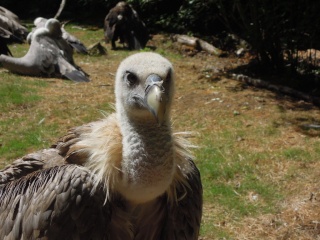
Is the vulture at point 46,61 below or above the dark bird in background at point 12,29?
below

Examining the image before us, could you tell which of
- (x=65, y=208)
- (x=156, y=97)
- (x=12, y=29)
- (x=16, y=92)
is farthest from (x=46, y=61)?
(x=156, y=97)

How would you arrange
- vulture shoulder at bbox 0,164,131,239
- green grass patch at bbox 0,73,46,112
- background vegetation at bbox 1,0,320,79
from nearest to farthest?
vulture shoulder at bbox 0,164,131,239 < green grass patch at bbox 0,73,46,112 < background vegetation at bbox 1,0,320,79

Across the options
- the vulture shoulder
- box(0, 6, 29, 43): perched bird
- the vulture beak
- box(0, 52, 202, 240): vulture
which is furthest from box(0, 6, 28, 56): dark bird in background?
the vulture beak

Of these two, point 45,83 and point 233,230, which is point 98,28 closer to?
point 45,83

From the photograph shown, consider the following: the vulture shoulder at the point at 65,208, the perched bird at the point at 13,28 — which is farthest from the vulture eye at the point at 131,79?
the perched bird at the point at 13,28

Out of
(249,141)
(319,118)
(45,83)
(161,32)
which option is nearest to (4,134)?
(45,83)

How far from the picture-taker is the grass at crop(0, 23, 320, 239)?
16.1 ft

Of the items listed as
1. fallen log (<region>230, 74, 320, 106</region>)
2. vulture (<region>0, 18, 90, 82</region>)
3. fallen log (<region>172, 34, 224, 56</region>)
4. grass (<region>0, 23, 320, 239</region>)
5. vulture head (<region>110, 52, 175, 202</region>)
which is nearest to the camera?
vulture head (<region>110, 52, 175, 202</region>)

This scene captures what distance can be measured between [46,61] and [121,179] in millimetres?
7136

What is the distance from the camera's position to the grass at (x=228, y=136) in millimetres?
4918

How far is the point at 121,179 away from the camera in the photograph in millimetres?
2816

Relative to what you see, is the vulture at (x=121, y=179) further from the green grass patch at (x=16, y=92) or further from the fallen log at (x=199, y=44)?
the fallen log at (x=199, y=44)

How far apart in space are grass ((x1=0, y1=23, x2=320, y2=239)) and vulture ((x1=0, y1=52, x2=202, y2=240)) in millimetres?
1621

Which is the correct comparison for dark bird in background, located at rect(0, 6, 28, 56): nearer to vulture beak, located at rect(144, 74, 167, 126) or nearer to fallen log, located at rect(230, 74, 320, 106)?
fallen log, located at rect(230, 74, 320, 106)
